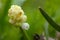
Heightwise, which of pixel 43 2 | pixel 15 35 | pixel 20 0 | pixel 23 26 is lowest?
pixel 23 26

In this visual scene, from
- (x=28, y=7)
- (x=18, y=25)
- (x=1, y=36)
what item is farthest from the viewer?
(x=28, y=7)

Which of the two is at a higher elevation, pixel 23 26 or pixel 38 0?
pixel 38 0

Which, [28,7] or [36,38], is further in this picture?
[28,7]

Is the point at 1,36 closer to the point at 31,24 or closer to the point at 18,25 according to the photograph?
the point at 31,24

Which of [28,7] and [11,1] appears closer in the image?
[11,1]

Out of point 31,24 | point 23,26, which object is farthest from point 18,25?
point 31,24

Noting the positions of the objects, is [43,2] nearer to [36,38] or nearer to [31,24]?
[31,24]

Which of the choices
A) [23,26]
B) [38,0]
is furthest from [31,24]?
[38,0]

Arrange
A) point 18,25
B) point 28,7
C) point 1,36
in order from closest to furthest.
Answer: point 18,25, point 1,36, point 28,7

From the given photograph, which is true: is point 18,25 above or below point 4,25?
below
